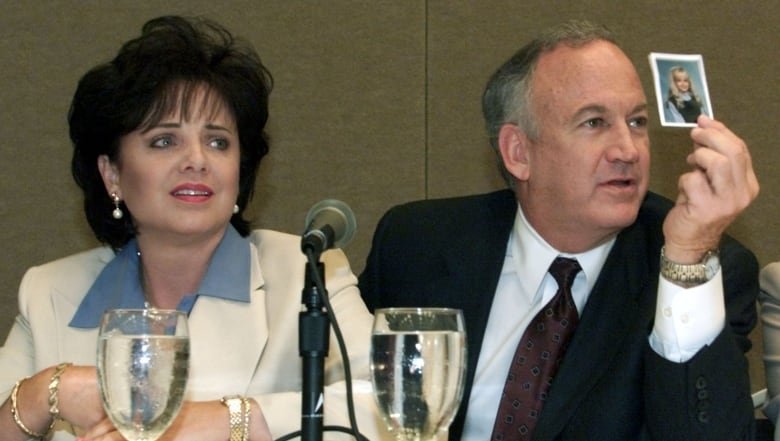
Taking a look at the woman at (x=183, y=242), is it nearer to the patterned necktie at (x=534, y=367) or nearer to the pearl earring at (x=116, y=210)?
the pearl earring at (x=116, y=210)

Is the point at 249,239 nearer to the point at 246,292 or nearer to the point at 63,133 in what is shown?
the point at 246,292

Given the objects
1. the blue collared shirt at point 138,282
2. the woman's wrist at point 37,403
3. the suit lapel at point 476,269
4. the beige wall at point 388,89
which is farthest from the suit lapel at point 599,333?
the beige wall at point 388,89

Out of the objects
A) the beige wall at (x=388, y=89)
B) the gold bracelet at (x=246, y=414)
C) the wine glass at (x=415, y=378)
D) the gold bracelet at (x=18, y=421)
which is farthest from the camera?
the beige wall at (x=388, y=89)

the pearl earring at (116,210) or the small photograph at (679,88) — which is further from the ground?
the small photograph at (679,88)

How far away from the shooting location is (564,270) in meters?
2.49

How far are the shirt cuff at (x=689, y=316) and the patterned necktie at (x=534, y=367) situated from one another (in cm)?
36

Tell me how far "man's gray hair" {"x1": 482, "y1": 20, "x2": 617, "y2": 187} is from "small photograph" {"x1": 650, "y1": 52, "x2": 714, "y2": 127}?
0.68 metres

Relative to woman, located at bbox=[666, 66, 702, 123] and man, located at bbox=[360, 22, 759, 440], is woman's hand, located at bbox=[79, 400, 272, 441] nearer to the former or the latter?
man, located at bbox=[360, 22, 759, 440]

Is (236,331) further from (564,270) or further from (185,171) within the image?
(564,270)

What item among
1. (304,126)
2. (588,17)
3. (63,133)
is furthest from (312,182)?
(588,17)

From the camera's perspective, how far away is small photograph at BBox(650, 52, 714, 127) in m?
1.85

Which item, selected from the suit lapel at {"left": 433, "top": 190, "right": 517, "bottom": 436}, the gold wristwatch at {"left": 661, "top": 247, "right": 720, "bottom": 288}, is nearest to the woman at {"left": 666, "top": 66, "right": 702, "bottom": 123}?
the gold wristwatch at {"left": 661, "top": 247, "right": 720, "bottom": 288}

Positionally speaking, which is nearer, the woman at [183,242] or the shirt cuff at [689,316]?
the shirt cuff at [689,316]

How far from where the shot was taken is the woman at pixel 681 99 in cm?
187
